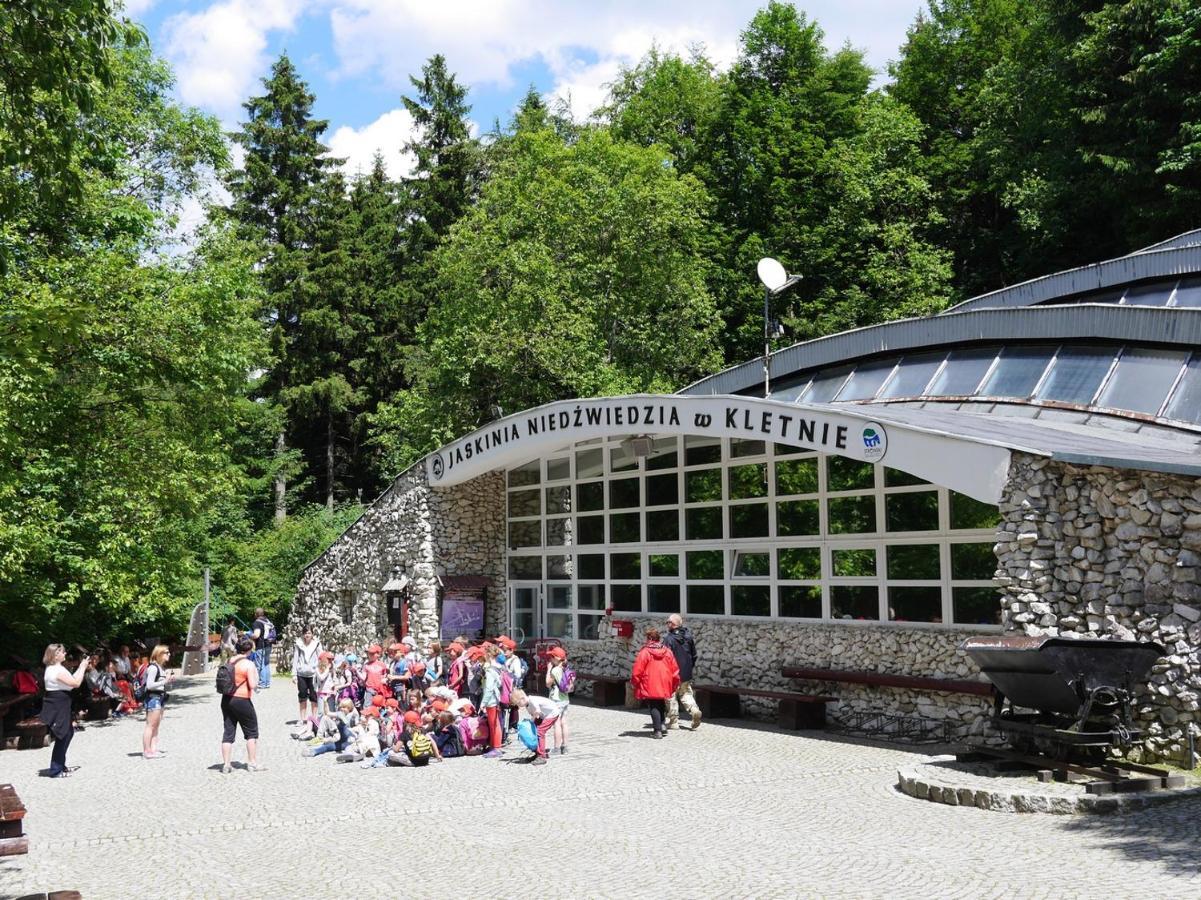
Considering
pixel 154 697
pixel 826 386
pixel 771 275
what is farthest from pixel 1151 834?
pixel 826 386

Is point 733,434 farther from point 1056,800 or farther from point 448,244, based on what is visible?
point 448,244

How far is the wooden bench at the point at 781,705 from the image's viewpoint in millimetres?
16031

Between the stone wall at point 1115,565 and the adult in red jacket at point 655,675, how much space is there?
4.51m

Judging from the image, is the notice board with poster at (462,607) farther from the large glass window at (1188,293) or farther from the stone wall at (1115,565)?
the large glass window at (1188,293)

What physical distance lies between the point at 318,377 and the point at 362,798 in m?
37.2

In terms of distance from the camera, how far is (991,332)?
1936 centimetres

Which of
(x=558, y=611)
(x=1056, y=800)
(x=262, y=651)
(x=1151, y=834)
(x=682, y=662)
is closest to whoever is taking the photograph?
(x=1151, y=834)

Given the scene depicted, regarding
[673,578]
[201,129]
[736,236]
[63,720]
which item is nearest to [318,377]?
[736,236]

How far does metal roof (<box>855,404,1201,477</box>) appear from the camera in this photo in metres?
11.7

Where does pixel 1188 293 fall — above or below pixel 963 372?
above

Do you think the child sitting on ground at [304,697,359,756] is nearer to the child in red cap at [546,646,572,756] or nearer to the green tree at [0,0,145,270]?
the child in red cap at [546,646,572,756]

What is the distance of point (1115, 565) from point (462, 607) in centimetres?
1414

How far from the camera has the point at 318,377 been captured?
155ft

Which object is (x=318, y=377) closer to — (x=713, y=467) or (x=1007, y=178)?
(x=1007, y=178)
